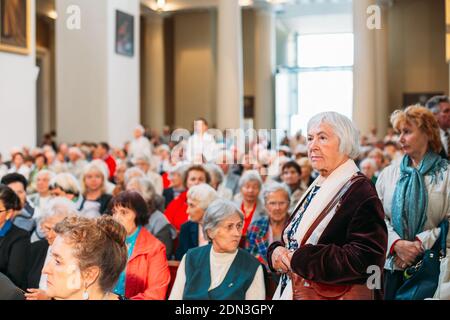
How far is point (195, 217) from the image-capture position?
6.45 m

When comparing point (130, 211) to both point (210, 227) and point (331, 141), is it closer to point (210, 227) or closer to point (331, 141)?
point (210, 227)

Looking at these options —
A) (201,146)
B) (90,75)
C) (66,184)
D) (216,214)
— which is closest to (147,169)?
(201,146)

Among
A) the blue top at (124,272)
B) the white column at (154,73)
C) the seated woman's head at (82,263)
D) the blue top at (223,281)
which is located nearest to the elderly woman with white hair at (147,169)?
the blue top at (124,272)

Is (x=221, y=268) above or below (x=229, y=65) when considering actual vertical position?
below

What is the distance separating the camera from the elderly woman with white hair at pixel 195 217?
6.47 m

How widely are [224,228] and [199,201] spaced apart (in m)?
1.85

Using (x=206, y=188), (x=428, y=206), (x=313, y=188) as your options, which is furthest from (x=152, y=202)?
(x=313, y=188)

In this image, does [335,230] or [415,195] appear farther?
[415,195]

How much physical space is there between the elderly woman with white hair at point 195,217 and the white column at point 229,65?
609 inches

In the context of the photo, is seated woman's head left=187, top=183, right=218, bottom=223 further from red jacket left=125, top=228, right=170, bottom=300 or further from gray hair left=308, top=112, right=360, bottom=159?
gray hair left=308, top=112, right=360, bottom=159

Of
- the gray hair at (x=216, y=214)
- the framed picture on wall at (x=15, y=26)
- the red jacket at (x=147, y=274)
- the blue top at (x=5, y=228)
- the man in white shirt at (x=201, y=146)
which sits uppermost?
the framed picture on wall at (x=15, y=26)

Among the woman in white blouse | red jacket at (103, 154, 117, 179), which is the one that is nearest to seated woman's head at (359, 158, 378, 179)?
the woman in white blouse

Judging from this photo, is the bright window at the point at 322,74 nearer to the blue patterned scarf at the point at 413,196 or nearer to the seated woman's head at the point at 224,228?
the blue patterned scarf at the point at 413,196
